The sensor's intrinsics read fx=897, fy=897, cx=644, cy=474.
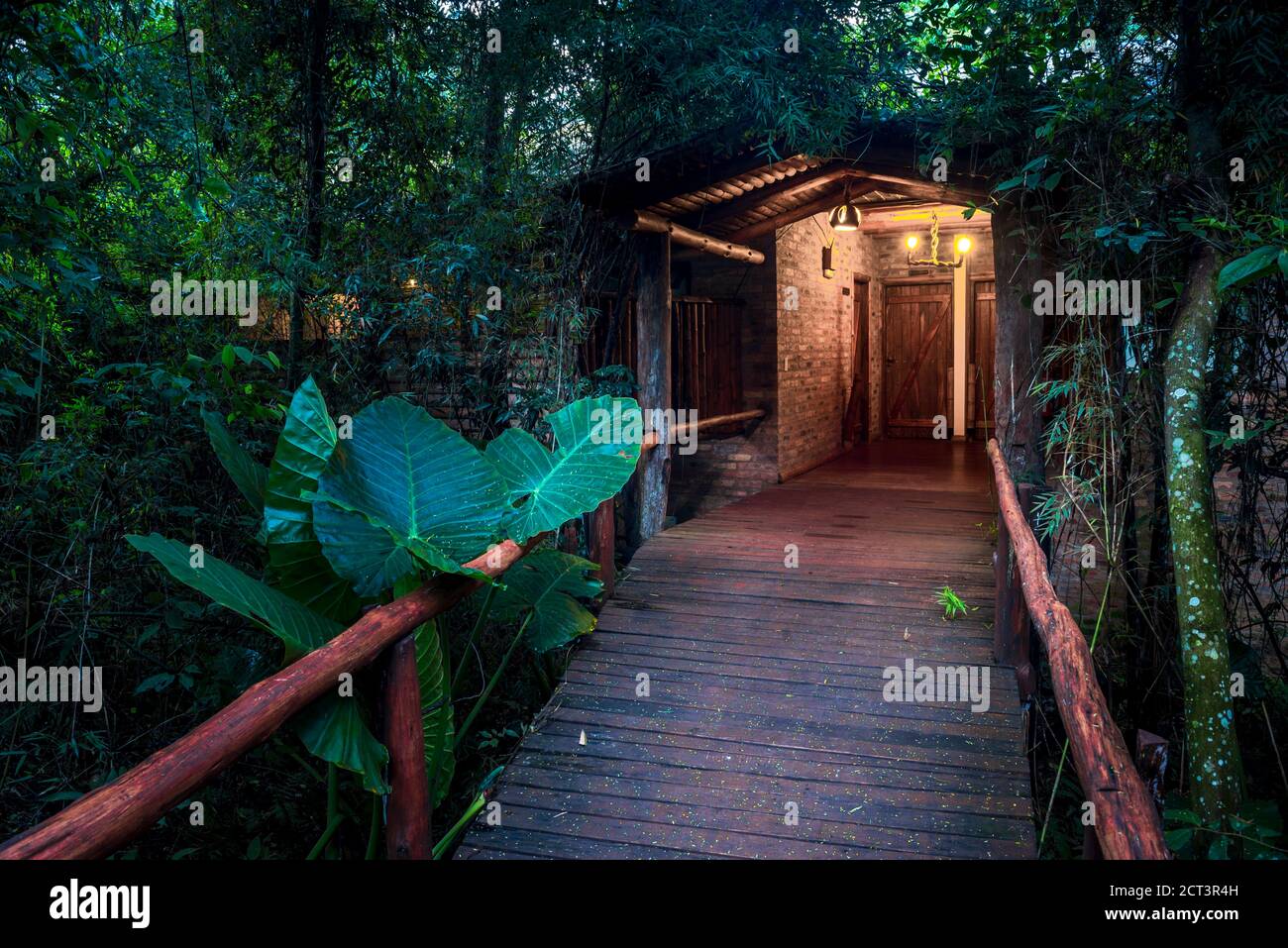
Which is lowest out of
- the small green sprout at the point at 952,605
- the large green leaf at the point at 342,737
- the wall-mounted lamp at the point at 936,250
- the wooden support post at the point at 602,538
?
the small green sprout at the point at 952,605

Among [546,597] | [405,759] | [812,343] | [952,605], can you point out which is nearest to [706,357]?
[812,343]

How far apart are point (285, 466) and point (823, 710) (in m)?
2.35

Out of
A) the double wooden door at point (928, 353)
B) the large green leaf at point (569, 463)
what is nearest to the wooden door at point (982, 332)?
the double wooden door at point (928, 353)

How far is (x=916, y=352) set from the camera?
38.7ft

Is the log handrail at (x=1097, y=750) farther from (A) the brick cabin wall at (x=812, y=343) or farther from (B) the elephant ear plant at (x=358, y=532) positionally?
(A) the brick cabin wall at (x=812, y=343)

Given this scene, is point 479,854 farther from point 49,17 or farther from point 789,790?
point 49,17

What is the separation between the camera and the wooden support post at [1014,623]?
12.7ft

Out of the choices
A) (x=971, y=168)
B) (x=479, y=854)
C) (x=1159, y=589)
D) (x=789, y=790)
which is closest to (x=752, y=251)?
(x=971, y=168)

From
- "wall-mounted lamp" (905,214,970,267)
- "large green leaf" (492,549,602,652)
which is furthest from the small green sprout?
"wall-mounted lamp" (905,214,970,267)

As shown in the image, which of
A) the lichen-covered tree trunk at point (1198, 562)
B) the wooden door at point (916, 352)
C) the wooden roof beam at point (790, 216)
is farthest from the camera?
the wooden door at point (916, 352)

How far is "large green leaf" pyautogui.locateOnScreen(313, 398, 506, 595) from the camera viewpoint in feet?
8.57

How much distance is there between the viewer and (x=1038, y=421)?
508 cm

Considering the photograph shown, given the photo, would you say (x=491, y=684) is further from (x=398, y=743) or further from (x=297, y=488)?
(x=297, y=488)

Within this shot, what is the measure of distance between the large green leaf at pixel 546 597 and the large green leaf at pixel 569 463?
465 millimetres
